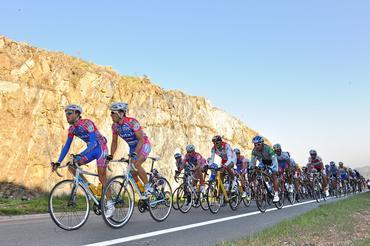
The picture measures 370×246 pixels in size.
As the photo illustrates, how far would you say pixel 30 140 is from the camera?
2898cm

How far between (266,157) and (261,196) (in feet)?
3.89

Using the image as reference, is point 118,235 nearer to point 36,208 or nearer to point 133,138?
point 133,138

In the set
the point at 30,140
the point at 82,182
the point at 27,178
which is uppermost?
the point at 30,140

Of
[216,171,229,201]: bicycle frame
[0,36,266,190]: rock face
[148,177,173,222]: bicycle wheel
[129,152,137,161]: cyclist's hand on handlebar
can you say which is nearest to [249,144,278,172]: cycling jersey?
[216,171,229,201]: bicycle frame

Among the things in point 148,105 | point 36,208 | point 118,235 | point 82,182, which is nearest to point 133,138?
point 82,182

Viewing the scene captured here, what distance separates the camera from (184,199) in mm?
11844

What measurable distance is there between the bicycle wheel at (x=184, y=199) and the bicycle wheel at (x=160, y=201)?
87.6 inches

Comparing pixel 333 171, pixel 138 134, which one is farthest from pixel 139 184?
pixel 333 171

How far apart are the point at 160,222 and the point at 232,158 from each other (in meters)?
3.87

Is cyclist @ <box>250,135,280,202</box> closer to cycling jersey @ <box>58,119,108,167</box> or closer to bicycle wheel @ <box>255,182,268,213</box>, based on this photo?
bicycle wheel @ <box>255,182,268,213</box>

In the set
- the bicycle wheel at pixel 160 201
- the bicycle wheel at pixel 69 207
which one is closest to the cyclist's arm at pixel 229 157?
the bicycle wheel at pixel 160 201

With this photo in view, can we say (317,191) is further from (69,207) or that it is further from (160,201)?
(69,207)

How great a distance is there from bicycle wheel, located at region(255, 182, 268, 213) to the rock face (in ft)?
65.0

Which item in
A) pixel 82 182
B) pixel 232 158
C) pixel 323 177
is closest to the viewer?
pixel 82 182
